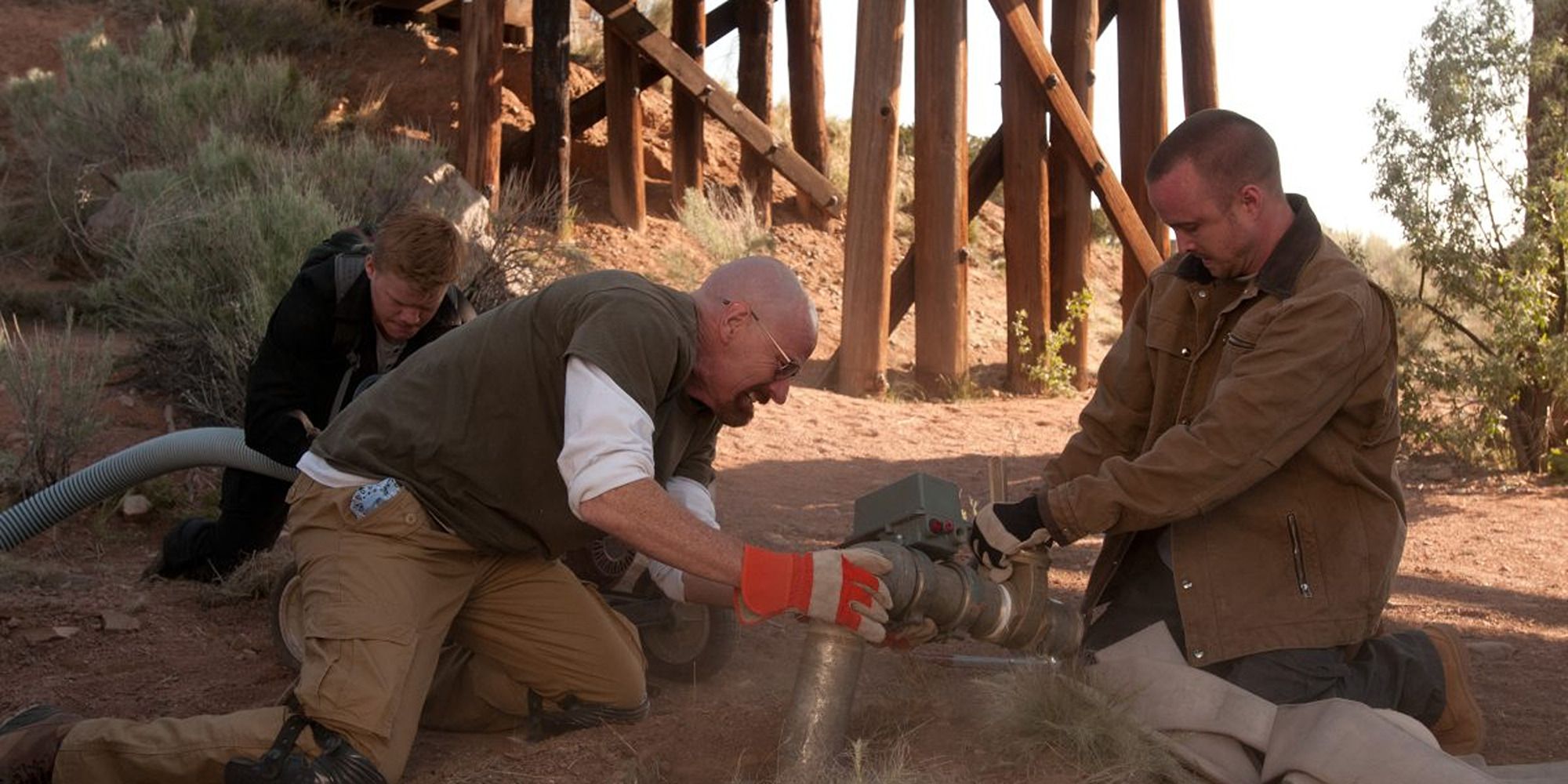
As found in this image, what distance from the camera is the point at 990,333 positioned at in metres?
12.9

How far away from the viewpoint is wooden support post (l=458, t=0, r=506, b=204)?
11.2 m

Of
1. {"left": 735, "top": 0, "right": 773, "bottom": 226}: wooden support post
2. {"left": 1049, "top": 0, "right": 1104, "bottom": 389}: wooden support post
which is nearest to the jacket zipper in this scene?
{"left": 1049, "top": 0, "right": 1104, "bottom": 389}: wooden support post

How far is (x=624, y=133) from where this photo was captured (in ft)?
41.8

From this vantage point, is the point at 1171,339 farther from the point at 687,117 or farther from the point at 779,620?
the point at 687,117

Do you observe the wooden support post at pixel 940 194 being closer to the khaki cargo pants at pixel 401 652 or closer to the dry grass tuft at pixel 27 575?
the dry grass tuft at pixel 27 575

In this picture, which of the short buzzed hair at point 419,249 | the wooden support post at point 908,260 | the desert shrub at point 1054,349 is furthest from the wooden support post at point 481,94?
the short buzzed hair at point 419,249

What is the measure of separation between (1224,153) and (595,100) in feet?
33.6

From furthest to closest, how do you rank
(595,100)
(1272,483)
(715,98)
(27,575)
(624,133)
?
(595,100) < (624,133) < (715,98) < (27,575) < (1272,483)

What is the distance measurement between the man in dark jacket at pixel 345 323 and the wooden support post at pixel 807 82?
9149 millimetres

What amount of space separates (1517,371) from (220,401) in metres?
6.69

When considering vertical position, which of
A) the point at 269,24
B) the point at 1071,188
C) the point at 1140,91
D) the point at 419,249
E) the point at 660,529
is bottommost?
the point at 660,529

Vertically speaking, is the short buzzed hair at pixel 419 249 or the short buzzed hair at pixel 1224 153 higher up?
the short buzzed hair at pixel 1224 153

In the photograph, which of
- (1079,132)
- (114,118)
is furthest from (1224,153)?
(114,118)

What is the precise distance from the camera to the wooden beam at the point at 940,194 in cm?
984
